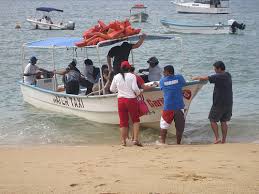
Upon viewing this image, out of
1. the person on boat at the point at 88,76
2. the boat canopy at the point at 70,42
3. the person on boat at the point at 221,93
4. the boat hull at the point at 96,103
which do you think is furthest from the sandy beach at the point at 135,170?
the person on boat at the point at 88,76

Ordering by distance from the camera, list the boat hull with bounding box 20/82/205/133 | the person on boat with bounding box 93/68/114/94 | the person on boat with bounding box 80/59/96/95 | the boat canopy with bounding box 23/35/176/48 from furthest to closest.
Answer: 1. the person on boat with bounding box 80/59/96/95
2. the boat canopy with bounding box 23/35/176/48
3. the person on boat with bounding box 93/68/114/94
4. the boat hull with bounding box 20/82/205/133

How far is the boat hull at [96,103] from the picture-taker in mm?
11125

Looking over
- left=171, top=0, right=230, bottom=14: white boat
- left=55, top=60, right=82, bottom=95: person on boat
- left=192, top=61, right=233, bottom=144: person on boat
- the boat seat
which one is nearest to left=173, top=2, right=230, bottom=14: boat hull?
left=171, top=0, right=230, bottom=14: white boat

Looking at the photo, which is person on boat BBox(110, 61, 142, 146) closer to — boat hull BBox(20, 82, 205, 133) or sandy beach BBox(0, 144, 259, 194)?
sandy beach BBox(0, 144, 259, 194)

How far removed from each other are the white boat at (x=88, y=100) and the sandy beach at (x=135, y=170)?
1818mm

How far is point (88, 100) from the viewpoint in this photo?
12648mm

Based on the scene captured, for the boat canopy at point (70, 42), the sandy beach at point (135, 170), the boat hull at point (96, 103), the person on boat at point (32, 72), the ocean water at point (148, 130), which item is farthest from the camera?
the person on boat at point (32, 72)

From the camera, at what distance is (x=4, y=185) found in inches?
274

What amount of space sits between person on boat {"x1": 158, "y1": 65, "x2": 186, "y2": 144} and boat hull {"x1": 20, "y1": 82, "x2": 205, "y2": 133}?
2.89 ft

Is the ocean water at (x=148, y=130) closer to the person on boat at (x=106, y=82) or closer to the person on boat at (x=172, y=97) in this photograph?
the person on boat at (x=106, y=82)

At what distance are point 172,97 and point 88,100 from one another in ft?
10.6

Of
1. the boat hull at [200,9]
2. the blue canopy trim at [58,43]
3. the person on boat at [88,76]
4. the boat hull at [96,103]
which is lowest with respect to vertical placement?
the boat hull at [200,9]

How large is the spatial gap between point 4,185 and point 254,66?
19.7m

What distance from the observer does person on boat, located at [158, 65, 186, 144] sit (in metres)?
9.86
